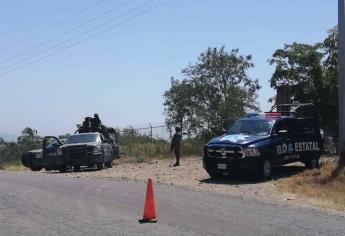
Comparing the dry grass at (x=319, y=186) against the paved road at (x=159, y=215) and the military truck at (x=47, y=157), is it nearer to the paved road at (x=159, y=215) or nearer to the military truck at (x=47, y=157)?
the paved road at (x=159, y=215)

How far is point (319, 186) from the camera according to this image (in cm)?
1689

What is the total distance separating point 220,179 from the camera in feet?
64.0

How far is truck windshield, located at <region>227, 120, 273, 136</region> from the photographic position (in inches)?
771

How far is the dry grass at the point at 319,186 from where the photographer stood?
1440 centimetres

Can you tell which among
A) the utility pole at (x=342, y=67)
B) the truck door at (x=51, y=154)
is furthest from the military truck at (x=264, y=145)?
the truck door at (x=51, y=154)

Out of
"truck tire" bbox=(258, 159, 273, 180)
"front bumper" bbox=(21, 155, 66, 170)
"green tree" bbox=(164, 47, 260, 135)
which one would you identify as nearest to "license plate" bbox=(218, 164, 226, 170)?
"truck tire" bbox=(258, 159, 273, 180)

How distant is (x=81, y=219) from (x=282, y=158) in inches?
394

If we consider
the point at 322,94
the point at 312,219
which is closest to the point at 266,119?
the point at 312,219

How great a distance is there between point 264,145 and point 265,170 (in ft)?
2.58

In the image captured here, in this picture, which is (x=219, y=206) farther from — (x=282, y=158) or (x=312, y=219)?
(x=282, y=158)

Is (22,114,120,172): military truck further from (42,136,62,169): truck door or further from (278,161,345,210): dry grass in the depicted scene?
(278,161,345,210): dry grass

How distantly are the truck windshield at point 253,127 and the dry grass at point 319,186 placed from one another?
1.77 m

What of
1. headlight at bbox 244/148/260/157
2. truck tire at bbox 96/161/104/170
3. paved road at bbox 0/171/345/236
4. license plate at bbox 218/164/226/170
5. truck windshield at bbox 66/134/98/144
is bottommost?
paved road at bbox 0/171/345/236

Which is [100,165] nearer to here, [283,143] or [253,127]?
[253,127]
